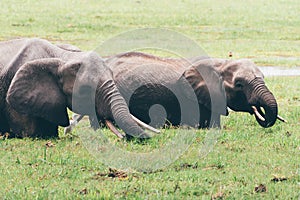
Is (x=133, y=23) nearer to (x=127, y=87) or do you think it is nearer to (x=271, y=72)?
(x=271, y=72)

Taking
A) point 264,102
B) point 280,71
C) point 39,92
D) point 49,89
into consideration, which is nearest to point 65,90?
point 49,89

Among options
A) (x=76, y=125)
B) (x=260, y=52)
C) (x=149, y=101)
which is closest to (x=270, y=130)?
(x=149, y=101)

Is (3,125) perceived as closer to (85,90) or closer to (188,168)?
(85,90)

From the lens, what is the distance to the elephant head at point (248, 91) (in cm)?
1163

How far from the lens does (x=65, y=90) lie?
10.5m

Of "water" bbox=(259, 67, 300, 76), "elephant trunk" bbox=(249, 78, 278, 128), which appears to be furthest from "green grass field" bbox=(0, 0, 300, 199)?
"water" bbox=(259, 67, 300, 76)

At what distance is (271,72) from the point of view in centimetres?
1931

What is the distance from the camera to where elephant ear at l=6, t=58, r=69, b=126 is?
10633 mm

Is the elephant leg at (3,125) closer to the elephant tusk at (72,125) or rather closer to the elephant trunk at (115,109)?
the elephant tusk at (72,125)

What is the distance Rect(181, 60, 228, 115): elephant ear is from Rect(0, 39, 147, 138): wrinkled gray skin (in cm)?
173

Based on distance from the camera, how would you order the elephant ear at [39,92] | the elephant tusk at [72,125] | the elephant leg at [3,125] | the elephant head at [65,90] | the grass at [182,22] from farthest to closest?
the grass at [182,22] < the elephant tusk at [72,125] < the elephant leg at [3,125] < the elephant ear at [39,92] < the elephant head at [65,90]

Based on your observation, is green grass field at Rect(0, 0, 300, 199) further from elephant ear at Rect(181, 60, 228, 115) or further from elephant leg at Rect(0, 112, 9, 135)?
elephant leg at Rect(0, 112, 9, 135)

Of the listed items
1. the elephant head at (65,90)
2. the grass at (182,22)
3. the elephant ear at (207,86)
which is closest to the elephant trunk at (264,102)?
the elephant ear at (207,86)

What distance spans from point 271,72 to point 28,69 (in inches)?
Result: 378
